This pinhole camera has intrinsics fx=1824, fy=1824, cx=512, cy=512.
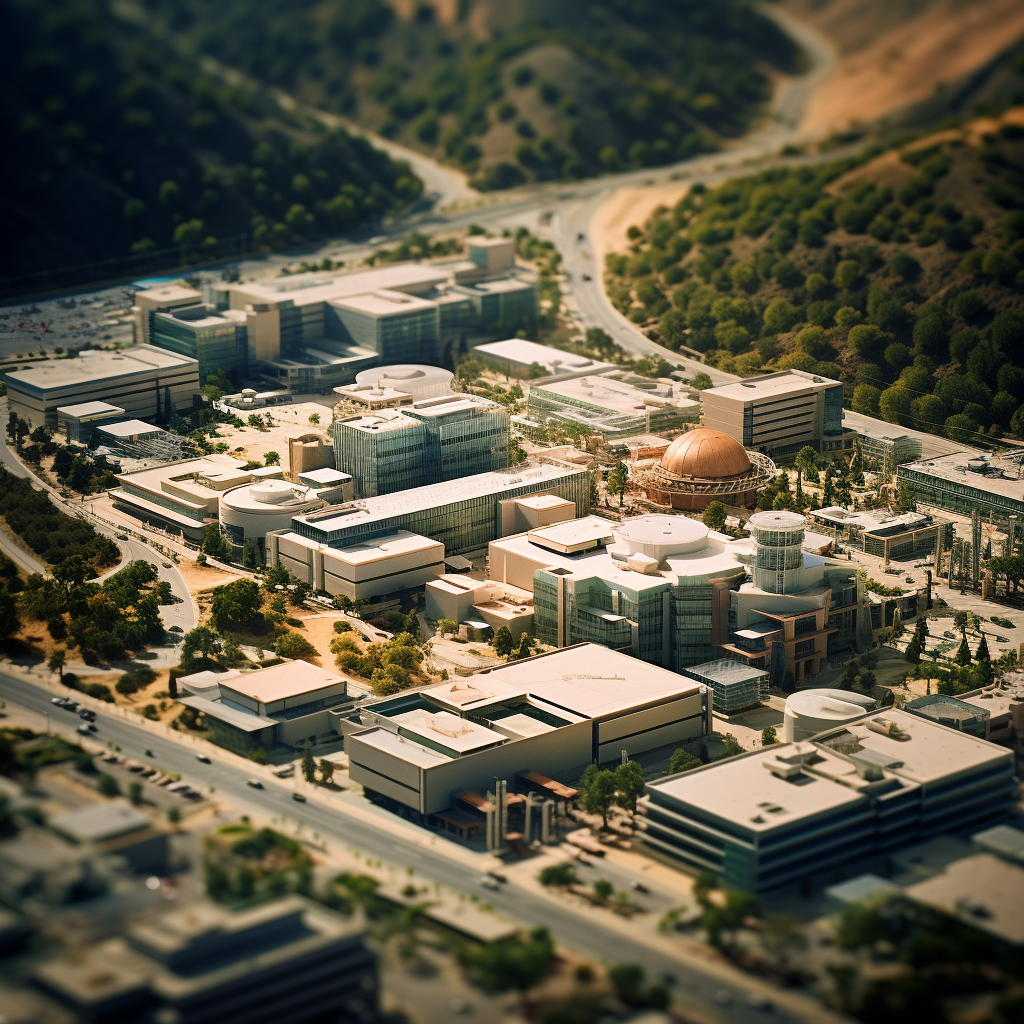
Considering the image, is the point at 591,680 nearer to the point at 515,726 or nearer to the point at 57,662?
the point at 515,726

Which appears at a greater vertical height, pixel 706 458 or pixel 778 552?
pixel 778 552

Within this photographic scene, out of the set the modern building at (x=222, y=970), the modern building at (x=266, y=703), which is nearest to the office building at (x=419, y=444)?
the modern building at (x=266, y=703)

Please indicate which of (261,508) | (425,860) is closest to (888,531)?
(261,508)

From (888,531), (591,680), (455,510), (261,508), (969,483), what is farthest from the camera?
(969,483)

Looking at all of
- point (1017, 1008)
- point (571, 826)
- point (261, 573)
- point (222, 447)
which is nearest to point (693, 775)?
point (571, 826)

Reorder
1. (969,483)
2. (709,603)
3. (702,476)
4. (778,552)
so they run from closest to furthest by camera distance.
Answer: (709,603) → (778,552) → (969,483) → (702,476)

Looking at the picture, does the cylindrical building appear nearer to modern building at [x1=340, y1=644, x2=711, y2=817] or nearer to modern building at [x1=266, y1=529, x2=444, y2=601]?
modern building at [x1=340, y1=644, x2=711, y2=817]

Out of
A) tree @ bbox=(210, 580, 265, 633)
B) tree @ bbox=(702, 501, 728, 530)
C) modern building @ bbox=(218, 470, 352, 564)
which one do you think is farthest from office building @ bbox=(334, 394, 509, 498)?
tree @ bbox=(210, 580, 265, 633)
